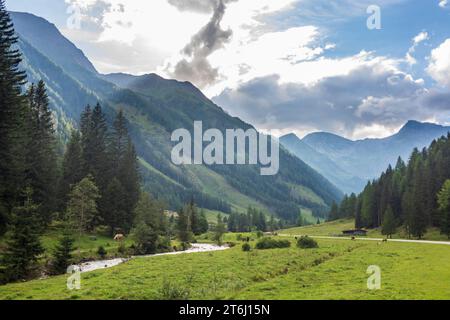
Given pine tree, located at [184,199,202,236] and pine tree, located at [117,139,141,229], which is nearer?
pine tree, located at [117,139,141,229]

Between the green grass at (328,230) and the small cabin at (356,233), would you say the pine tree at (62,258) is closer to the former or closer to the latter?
the small cabin at (356,233)

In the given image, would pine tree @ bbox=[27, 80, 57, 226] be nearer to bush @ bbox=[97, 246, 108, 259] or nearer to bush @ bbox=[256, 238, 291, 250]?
bush @ bbox=[97, 246, 108, 259]

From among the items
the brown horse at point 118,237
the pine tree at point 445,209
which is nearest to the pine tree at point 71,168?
the brown horse at point 118,237

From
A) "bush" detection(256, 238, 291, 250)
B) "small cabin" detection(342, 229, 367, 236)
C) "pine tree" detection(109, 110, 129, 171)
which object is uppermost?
"pine tree" detection(109, 110, 129, 171)

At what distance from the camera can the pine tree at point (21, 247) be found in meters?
44.2

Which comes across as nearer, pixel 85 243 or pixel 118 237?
pixel 85 243

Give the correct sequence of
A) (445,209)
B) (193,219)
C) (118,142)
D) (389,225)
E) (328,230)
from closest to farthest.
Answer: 1. (445,209)
2. (389,225)
3. (118,142)
4. (193,219)
5. (328,230)

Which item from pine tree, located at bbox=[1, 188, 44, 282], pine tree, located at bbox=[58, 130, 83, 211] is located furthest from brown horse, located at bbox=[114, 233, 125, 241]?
pine tree, located at bbox=[1, 188, 44, 282]

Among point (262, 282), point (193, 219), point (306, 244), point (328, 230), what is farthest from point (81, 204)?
point (328, 230)

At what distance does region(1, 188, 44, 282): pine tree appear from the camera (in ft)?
145

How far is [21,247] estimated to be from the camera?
4562cm

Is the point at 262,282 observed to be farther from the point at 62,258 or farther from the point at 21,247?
the point at 21,247

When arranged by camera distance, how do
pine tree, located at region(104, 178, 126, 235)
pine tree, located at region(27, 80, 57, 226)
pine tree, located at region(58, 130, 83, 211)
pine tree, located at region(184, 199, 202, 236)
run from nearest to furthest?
1. pine tree, located at region(27, 80, 57, 226)
2. pine tree, located at region(58, 130, 83, 211)
3. pine tree, located at region(104, 178, 126, 235)
4. pine tree, located at region(184, 199, 202, 236)
